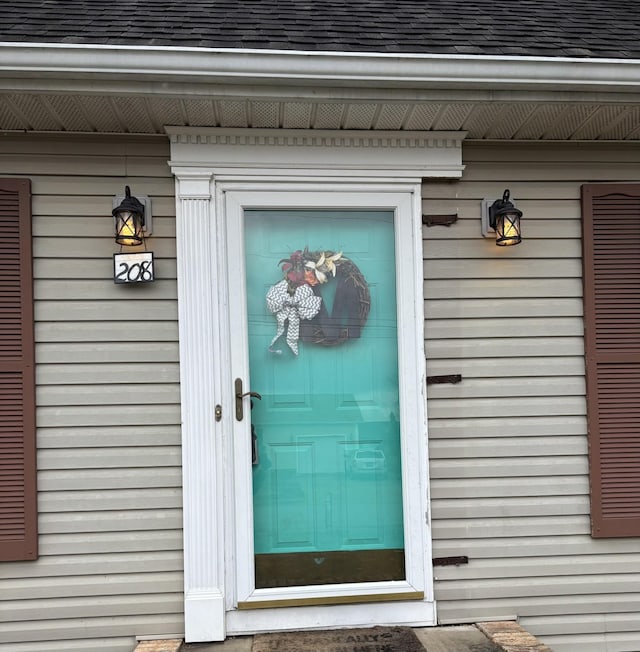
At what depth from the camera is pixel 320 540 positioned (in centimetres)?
256

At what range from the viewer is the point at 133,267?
8.10 ft

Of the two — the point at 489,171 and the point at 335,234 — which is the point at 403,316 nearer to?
the point at 335,234

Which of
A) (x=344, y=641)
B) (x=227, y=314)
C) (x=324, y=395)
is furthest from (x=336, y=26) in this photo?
(x=344, y=641)

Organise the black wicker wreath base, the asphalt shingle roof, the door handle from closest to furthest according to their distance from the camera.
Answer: the asphalt shingle roof, the door handle, the black wicker wreath base

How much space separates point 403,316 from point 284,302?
58 cm

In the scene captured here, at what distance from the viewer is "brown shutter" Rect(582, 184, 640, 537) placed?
263cm

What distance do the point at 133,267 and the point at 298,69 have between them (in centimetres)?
113

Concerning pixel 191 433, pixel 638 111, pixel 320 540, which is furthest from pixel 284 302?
pixel 638 111

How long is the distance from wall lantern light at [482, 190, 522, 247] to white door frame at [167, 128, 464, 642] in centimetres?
26

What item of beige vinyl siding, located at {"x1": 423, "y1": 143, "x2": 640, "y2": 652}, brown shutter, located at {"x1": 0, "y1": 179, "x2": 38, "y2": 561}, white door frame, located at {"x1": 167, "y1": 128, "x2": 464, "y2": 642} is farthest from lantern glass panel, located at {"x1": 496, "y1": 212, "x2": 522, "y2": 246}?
brown shutter, located at {"x1": 0, "y1": 179, "x2": 38, "y2": 561}


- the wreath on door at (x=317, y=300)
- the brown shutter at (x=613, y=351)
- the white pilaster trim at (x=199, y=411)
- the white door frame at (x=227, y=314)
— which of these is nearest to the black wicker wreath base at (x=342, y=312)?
the wreath on door at (x=317, y=300)

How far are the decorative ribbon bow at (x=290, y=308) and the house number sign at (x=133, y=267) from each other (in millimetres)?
570

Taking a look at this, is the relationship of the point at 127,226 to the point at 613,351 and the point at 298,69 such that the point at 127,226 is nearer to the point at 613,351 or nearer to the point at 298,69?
the point at 298,69

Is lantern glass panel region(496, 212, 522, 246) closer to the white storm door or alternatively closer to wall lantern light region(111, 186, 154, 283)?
the white storm door
